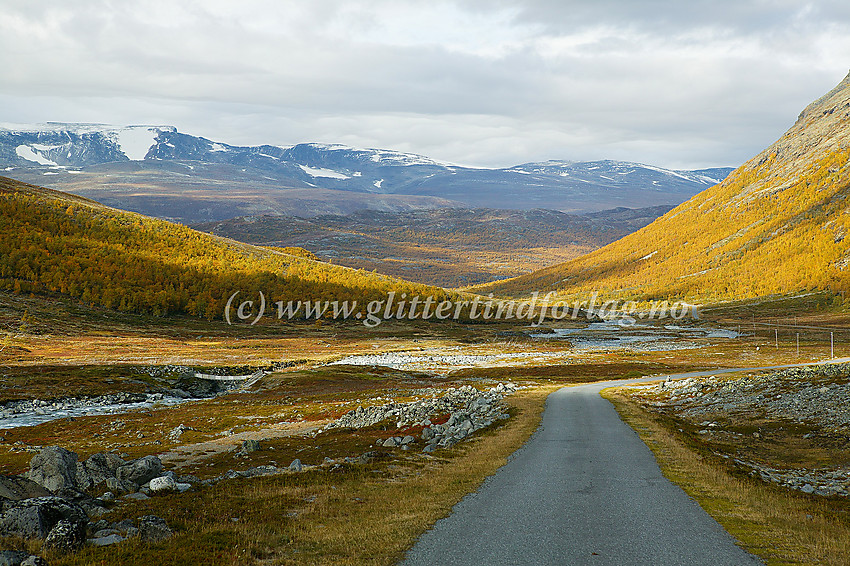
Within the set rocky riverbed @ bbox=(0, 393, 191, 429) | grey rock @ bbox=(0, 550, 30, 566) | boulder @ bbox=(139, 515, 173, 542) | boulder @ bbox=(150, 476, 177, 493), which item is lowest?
rocky riverbed @ bbox=(0, 393, 191, 429)

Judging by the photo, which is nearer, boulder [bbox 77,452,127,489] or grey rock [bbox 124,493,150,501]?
grey rock [bbox 124,493,150,501]

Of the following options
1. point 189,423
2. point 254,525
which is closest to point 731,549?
point 254,525

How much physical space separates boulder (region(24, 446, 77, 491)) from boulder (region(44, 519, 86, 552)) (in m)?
6.13

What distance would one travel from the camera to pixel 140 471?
2025cm

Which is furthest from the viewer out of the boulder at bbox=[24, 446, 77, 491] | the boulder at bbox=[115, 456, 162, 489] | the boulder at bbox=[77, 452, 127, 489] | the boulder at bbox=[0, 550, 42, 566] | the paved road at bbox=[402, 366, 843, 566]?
the boulder at bbox=[115, 456, 162, 489]

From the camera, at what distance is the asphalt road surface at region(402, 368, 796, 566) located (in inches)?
508

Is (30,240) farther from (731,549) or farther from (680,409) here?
(731,549)

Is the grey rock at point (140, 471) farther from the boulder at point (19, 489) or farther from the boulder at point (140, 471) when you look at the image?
the boulder at point (19, 489)

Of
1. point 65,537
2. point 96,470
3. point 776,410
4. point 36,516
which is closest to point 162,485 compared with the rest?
point 96,470

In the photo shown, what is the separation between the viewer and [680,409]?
47219mm

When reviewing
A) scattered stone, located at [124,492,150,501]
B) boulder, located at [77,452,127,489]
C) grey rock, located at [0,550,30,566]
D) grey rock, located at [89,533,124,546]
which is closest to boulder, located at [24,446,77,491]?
boulder, located at [77,452,127,489]

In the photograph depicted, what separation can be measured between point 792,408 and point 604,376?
45.7 meters

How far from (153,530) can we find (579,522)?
1128 cm

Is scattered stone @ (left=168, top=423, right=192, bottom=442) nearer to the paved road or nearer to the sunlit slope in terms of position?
the paved road
